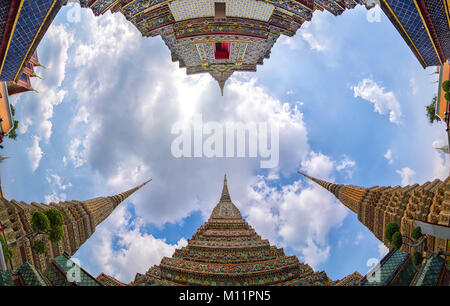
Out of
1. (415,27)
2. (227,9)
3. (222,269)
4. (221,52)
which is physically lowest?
(222,269)

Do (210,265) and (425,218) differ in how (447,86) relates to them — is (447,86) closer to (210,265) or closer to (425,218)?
(425,218)

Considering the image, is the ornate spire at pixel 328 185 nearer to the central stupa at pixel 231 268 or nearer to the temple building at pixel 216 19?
the central stupa at pixel 231 268

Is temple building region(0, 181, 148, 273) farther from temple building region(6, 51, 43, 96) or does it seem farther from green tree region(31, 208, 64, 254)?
temple building region(6, 51, 43, 96)

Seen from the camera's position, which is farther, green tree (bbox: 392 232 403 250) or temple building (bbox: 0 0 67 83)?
green tree (bbox: 392 232 403 250)

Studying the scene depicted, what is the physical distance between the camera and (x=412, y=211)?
21.6m

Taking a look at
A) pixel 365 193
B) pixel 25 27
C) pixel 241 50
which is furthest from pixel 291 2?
pixel 365 193

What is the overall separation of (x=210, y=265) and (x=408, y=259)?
17572mm

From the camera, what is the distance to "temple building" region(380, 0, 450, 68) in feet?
44.7

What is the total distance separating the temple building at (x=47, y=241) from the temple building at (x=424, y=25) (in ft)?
96.4

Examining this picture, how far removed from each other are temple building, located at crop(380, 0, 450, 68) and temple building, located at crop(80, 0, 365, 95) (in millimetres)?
3775

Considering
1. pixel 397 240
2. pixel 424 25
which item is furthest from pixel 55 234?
pixel 424 25

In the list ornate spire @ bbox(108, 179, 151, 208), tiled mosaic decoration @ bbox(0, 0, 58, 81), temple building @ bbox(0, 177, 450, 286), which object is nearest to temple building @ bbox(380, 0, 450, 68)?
temple building @ bbox(0, 177, 450, 286)

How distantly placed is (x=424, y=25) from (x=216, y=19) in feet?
59.2

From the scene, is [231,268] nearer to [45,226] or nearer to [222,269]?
[222,269]
